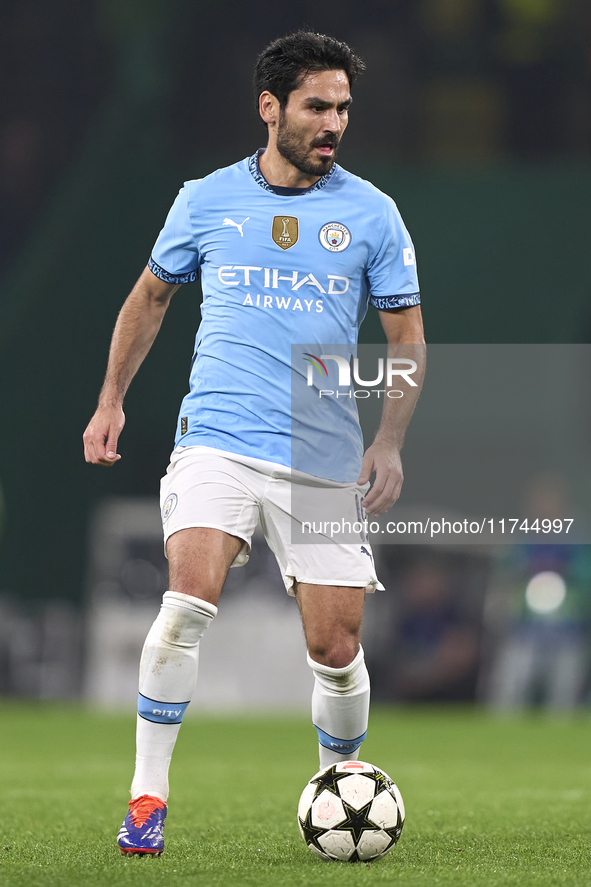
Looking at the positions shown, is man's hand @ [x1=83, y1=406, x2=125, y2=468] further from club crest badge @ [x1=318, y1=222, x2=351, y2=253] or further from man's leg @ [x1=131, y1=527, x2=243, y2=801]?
club crest badge @ [x1=318, y1=222, x2=351, y2=253]

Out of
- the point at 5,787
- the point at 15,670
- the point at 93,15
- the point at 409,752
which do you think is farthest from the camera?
the point at 93,15

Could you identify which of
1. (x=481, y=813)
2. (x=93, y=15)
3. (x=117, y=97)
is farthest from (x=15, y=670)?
(x=481, y=813)

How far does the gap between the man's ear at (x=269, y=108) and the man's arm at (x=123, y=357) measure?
632 mm

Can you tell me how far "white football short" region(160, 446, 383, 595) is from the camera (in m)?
4.05

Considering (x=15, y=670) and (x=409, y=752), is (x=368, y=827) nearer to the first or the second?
(x=409, y=752)

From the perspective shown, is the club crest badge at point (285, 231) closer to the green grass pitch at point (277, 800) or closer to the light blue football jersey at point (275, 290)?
the light blue football jersey at point (275, 290)

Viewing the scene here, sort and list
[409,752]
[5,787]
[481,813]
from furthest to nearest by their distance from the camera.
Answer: [409,752], [5,787], [481,813]

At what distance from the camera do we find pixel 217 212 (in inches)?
172

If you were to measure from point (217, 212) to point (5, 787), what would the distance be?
11.2ft

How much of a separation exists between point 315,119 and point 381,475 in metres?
1.15

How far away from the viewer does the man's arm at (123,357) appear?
4227 millimetres

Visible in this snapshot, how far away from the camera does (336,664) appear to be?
13.7ft

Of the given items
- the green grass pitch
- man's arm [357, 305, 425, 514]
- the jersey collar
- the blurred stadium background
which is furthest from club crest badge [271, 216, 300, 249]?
the blurred stadium background

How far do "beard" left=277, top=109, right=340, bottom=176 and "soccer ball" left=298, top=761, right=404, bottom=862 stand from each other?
1911 millimetres
